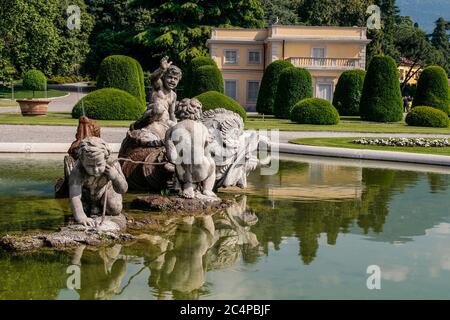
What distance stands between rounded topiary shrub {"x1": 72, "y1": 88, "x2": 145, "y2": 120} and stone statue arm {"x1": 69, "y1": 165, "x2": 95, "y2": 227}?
21.0 metres

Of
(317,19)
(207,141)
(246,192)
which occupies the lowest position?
(246,192)

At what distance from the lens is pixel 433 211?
8734 millimetres

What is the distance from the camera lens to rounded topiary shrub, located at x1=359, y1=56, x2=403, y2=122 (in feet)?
110

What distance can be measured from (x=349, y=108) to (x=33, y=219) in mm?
31306

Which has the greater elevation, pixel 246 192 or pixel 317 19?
pixel 317 19

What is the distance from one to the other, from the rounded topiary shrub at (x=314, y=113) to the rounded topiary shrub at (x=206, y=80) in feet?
20.6

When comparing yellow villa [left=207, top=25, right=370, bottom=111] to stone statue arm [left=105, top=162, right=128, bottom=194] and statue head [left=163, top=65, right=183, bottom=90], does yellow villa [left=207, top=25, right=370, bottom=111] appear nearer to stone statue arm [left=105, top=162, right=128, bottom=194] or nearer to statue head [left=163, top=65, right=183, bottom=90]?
statue head [left=163, top=65, right=183, bottom=90]

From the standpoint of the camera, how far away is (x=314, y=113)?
28.9 metres

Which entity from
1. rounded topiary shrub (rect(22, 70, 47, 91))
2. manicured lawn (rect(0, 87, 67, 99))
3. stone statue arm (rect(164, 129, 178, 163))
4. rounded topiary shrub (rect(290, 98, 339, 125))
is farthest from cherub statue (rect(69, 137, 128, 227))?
manicured lawn (rect(0, 87, 67, 99))

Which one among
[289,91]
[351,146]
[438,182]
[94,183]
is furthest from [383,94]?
[94,183]

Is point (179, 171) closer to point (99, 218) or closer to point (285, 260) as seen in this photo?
point (99, 218)

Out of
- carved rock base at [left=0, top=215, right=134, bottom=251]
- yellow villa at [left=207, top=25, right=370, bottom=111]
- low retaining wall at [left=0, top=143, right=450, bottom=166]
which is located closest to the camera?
carved rock base at [left=0, top=215, right=134, bottom=251]
